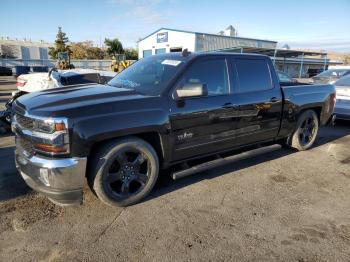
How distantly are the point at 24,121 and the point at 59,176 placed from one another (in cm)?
80

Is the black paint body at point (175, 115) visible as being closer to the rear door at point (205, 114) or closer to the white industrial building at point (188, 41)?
the rear door at point (205, 114)

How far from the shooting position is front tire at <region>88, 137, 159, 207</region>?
3369mm

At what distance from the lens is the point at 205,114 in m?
4.04

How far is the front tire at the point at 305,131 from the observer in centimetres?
580

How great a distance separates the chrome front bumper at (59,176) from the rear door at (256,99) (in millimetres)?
2458

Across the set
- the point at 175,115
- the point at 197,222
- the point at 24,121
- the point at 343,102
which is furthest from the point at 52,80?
the point at 343,102

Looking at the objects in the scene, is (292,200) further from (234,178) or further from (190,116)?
(190,116)

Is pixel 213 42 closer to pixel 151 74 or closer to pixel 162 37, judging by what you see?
pixel 162 37

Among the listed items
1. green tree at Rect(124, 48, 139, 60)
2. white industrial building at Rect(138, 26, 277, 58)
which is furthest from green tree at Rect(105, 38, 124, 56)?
white industrial building at Rect(138, 26, 277, 58)

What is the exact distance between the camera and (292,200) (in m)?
3.99

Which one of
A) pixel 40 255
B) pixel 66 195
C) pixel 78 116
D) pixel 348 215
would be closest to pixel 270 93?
pixel 348 215

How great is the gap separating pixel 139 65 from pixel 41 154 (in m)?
2.23

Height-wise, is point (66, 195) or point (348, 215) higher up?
point (66, 195)

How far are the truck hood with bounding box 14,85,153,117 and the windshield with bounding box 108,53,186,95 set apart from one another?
232 millimetres
